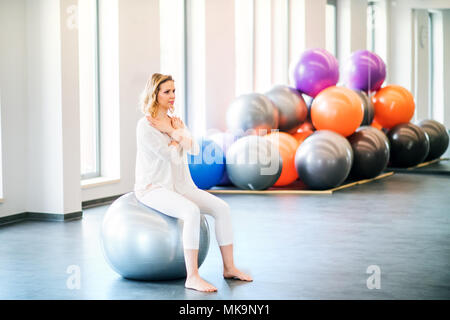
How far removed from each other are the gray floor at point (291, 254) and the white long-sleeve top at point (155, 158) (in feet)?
1.75

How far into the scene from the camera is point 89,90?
6844mm

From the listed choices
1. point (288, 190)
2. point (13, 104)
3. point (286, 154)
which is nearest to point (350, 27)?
point (286, 154)

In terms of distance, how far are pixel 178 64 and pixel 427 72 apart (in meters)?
3.16

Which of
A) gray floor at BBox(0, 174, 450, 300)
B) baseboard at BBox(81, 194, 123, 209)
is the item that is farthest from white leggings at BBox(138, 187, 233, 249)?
baseboard at BBox(81, 194, 123, 209)

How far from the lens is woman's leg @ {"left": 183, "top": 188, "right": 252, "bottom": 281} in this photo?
3.37 metres

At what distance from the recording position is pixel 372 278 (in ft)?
11.0

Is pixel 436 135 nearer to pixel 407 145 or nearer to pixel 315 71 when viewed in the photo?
pixel 407 145

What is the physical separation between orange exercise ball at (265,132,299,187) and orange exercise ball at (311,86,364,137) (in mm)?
477

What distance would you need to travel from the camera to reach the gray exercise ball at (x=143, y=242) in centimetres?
324

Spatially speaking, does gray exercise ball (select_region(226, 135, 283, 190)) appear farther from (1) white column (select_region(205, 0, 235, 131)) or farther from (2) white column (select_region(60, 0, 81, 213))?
(2) white column (select_region(60, 0, 81, 213))

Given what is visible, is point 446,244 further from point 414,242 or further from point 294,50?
point 294,50

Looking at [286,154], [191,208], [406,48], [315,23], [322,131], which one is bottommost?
[191,208]

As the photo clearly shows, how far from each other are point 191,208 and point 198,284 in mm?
385
